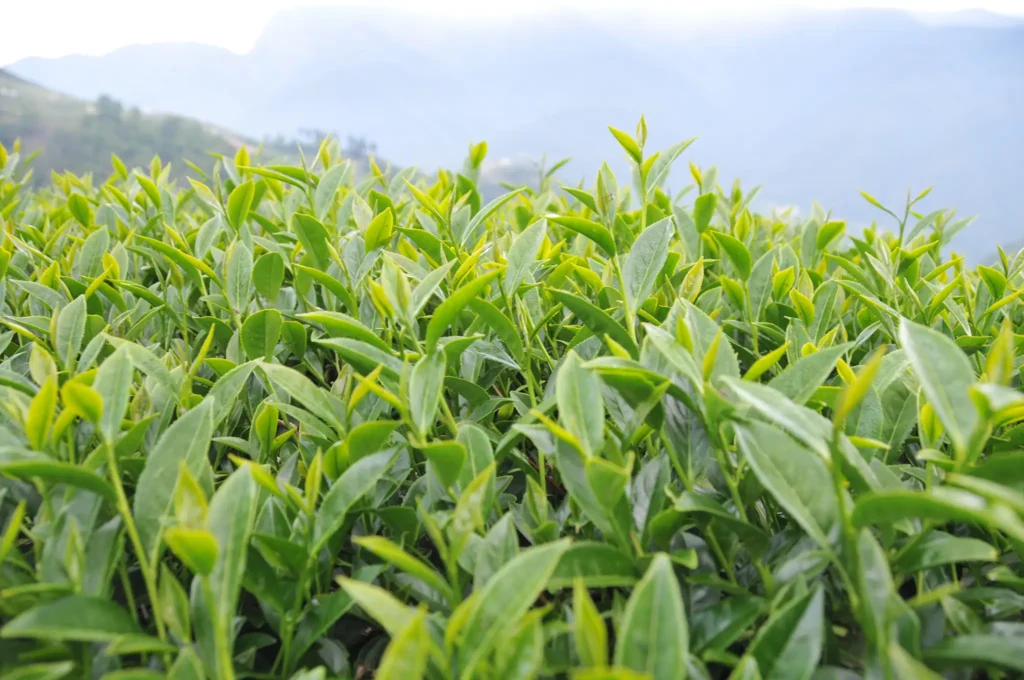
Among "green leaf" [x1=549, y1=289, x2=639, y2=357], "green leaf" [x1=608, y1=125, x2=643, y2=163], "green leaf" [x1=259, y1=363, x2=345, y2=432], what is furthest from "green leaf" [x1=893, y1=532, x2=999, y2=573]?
"green leaf" [x1=608, y1=125, x2=643, y2=163]

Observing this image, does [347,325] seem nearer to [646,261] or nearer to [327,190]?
[646,261]

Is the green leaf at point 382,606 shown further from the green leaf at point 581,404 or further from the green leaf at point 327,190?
the green leaf at point 327,190

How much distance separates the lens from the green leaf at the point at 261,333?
917mm

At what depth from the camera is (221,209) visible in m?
1.30

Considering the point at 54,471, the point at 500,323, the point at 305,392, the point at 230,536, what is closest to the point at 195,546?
the point at 230,536

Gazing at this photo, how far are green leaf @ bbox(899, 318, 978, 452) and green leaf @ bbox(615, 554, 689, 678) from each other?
275mm

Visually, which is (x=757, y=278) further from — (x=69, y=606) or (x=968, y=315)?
(x=69, y=606)

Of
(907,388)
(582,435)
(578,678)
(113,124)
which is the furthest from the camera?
(113,124)

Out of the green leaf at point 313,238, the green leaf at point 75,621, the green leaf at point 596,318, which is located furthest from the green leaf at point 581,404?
the green leaf at point 313,238

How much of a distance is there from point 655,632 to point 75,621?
0.48 metres

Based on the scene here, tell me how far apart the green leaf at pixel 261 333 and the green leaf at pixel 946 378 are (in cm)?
78

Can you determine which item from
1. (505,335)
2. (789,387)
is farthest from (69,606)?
(789,387)

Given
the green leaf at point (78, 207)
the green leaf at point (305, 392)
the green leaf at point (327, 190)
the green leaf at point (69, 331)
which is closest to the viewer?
the green leaf at point (305, 392)

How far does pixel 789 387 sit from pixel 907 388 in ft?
0.85
